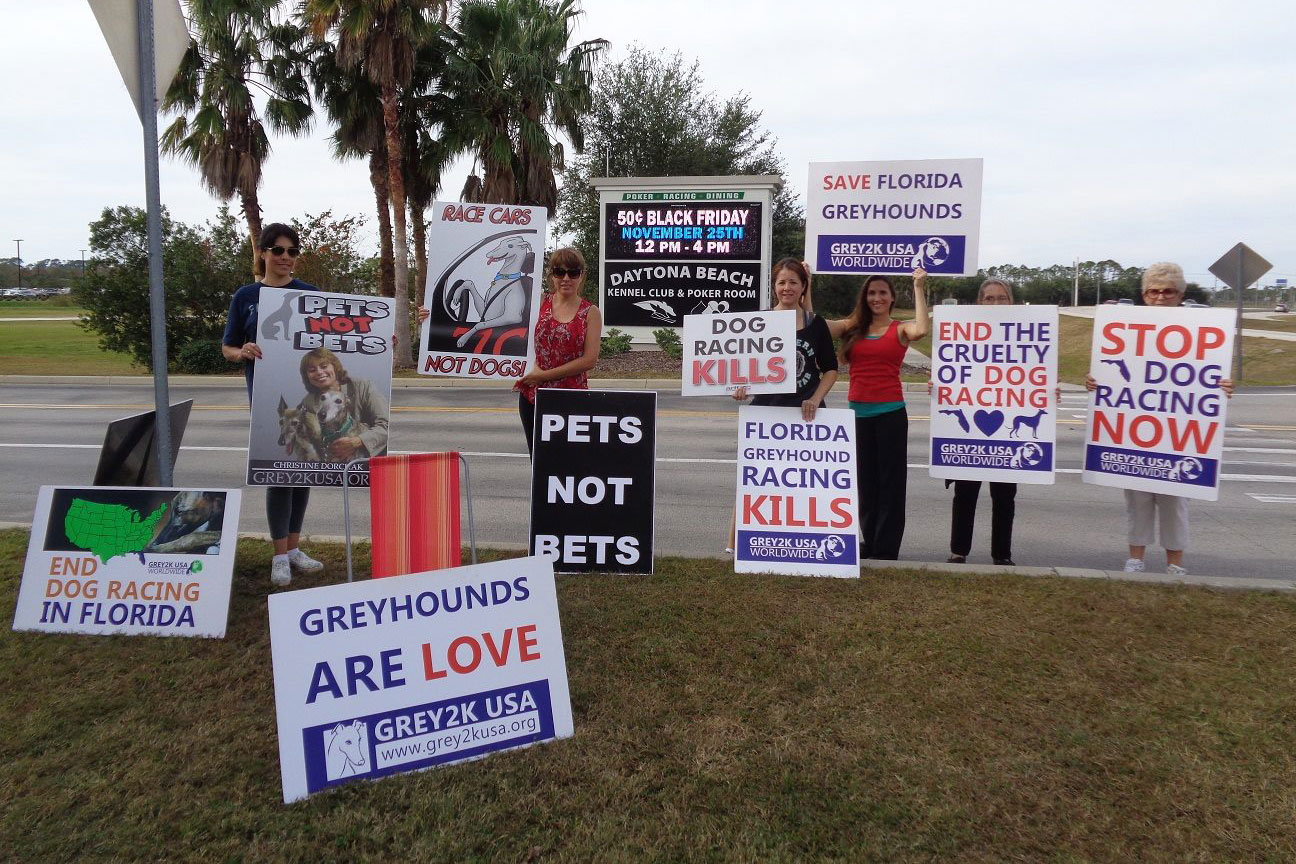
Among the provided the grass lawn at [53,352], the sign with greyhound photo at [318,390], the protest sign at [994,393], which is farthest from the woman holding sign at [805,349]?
the grass lawn at [53,352]

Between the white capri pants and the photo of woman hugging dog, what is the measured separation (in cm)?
432

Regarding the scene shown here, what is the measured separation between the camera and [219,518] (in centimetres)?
431

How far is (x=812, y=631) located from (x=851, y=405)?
71.0 inches

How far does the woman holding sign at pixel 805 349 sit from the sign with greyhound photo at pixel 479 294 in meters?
1.32

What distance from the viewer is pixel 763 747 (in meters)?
3.36

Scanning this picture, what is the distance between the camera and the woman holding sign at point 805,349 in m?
5.37

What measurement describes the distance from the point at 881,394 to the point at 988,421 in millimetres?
674

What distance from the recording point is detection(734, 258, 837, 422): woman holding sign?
5371mm

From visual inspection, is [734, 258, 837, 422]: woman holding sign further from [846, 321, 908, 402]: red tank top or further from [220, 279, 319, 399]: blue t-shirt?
[220, 279, 319, 399]: blue t-shirt

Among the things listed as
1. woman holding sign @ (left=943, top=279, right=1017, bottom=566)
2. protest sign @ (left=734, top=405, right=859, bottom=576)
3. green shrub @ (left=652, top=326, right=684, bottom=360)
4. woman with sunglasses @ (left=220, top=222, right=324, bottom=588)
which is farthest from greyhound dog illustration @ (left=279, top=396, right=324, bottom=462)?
green shrub @ (left=652, top=326, right=684, bottom=360)

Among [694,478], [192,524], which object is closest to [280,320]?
[192,524]

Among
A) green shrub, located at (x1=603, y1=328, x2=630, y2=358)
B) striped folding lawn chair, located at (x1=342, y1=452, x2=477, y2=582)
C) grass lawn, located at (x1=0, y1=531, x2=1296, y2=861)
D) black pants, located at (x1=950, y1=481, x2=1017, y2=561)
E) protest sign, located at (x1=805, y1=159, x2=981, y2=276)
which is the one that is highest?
protest sign, located at (x1=805, y1=159, x2=981, y2=276)

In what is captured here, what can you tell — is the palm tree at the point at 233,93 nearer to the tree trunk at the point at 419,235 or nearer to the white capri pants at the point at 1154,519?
the tree trunk at the point at 419,235

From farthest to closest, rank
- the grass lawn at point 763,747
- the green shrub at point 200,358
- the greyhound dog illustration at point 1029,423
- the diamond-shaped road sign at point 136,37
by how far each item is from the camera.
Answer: the green shrub at point 200,358 → the greyhound dog illustration at point 1029,423 → the diamond-shaped road sign at point 136,37 → the grass lawn at point 763,747
